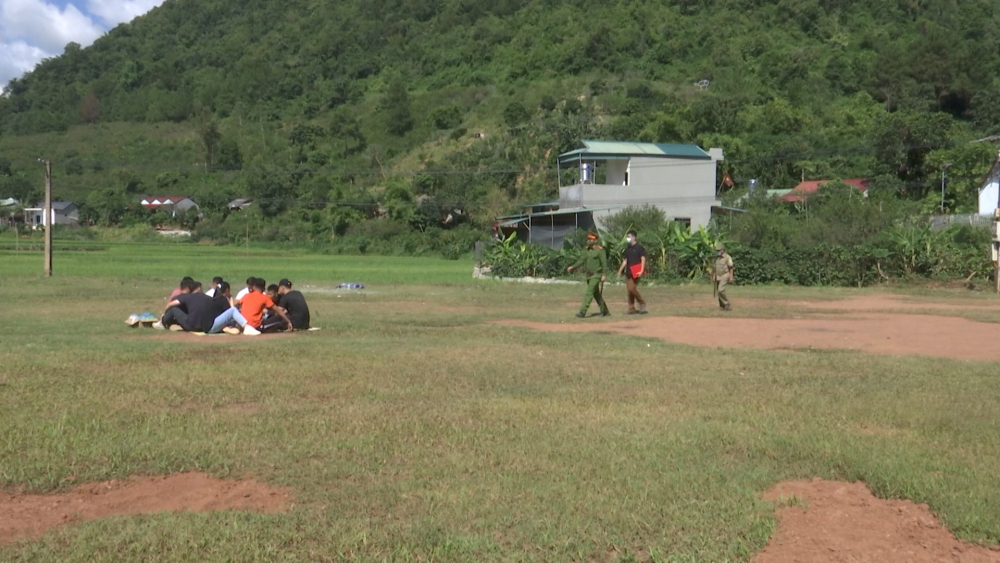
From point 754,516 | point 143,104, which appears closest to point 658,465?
point 754,516

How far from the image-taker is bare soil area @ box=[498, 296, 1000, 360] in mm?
14227

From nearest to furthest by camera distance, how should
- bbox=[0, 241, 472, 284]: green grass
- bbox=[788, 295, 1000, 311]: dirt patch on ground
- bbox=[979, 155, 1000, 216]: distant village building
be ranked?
1. bbox=[788, 295, 1000, 311]: dirt patch on ground
2. bbox=[0, 241, 472, 284]: green grass
3. bbox=[979, 155, 1000, 216]: distant village building

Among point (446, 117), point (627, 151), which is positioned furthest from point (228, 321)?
point (446, 117)

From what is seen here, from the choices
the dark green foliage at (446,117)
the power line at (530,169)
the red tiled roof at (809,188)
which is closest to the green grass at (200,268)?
the power line at (530,169)

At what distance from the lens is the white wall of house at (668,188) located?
163 ft

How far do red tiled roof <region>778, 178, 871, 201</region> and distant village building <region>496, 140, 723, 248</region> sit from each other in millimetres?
6962

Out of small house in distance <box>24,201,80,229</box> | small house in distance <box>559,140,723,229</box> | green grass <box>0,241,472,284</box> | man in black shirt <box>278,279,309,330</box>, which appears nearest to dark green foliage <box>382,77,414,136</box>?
small house in distance <box>24,201,80,229</box>

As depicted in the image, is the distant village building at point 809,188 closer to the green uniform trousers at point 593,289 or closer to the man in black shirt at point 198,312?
the green uniform trousers at point 593,289

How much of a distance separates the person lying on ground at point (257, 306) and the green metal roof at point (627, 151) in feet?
115

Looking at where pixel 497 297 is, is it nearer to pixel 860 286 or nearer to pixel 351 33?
pixel 860 286

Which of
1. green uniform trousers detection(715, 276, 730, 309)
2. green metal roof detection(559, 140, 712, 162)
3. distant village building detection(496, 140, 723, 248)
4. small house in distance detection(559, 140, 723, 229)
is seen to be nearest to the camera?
green uniform trousers detection(715, 276, 730, 309)

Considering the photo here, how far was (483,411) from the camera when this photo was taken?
8414 mm

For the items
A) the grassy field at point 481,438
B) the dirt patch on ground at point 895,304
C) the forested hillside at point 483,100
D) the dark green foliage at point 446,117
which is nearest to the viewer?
the grassy field at point 481,438

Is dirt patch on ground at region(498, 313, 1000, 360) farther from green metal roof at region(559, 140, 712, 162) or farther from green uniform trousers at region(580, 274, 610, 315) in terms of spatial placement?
green metal roof at region(559, 140, 712, 162)
